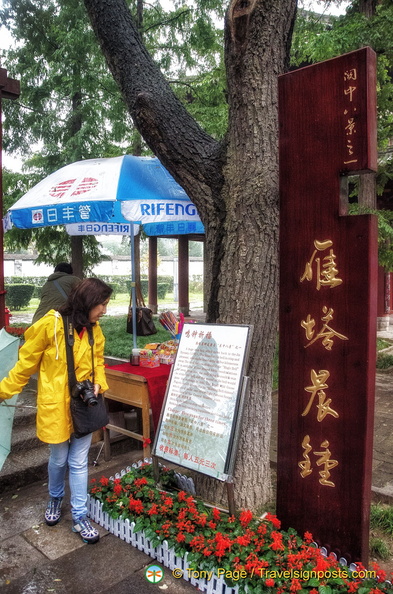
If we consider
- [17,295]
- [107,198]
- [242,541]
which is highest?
[107,198]

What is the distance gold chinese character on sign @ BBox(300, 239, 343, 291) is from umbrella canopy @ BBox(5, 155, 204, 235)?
235 centimetres

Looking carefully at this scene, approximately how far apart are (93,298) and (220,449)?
118cm

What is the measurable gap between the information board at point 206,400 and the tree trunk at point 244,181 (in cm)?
29

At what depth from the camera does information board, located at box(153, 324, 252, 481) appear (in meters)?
2.64

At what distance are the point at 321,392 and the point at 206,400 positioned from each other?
0.72 m

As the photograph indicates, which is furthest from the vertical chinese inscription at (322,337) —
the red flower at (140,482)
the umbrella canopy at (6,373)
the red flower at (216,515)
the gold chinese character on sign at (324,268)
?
the umbrella canopy at (6,373)

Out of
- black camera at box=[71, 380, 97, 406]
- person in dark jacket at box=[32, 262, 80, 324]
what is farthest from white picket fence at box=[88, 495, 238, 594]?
person in dark jacket at box=[32, 262, 80, 324]

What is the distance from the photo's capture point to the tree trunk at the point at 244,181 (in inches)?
116

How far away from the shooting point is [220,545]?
231 cm

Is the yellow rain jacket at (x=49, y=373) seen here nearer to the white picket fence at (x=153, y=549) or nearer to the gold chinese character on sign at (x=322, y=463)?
the white picket fence at (x=153, y=549)

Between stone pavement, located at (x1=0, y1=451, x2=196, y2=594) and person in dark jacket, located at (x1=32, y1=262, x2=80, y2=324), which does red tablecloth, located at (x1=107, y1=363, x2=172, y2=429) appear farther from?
person in dark jacket, located at (x1=32, y1=262, x2=80, y2=324)

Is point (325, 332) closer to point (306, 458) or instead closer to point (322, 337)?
point (322, 337)

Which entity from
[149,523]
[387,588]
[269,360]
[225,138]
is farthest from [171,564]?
[225,138]

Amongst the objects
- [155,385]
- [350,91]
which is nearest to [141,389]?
[155,385]
